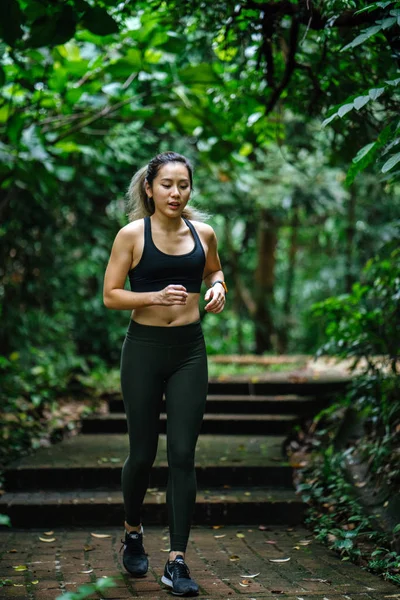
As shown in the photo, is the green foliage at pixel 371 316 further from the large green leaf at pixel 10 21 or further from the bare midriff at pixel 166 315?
the large green leaf at pixel 10 21

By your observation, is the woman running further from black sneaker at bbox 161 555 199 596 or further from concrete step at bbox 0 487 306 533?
concrete step at bbox 0 487 306 533

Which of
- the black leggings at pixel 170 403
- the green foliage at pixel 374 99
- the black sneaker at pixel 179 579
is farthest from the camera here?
the black leggings at pixel 170 403

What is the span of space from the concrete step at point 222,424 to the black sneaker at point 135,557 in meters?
2.83

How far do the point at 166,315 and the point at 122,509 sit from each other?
1.88 metres

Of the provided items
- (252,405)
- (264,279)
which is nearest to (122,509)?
(252,405)

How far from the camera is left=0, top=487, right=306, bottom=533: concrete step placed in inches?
182

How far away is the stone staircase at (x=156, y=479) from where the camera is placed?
15.3ft

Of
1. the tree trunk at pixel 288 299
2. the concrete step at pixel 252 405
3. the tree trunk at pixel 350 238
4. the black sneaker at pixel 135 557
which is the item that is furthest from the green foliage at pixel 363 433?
the tree trunk at pixel 288 299

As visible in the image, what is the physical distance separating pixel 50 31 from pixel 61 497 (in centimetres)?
306

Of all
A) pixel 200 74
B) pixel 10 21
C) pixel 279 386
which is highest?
pixel 200 74

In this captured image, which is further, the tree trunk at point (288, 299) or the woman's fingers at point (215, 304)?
the tree trunk at point (288, 299)

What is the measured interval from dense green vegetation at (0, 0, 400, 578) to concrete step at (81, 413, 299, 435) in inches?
18.1

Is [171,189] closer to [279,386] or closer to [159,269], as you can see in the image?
[159,269]

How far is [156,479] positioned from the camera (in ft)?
17.0
